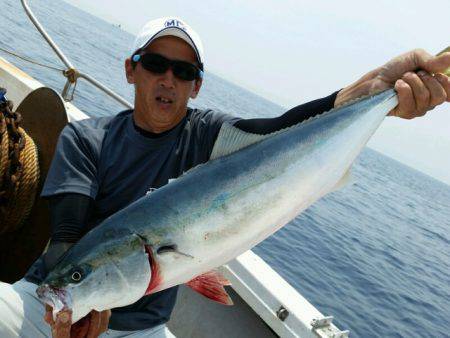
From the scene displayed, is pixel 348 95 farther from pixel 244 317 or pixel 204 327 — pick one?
pixel 204 327

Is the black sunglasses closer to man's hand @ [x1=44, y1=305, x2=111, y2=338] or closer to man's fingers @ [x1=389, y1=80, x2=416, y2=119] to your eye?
man's fingers @ [x1=389, y1=80, x2=416, y2=119]

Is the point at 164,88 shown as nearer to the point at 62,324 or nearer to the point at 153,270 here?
the point at 153,270

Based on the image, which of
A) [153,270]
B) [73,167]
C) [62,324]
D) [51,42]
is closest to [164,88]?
[73,167]

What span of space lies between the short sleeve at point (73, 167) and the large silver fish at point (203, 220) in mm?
677

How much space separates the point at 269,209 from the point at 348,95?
1087 mm

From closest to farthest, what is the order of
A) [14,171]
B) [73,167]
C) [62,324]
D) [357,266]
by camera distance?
1. [62,324]
2. [73,167]
3. [14,171]
4. [357,266]

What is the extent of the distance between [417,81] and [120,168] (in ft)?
6.43

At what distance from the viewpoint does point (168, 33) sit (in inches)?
120

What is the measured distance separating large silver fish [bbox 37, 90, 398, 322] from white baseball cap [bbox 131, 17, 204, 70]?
998mm

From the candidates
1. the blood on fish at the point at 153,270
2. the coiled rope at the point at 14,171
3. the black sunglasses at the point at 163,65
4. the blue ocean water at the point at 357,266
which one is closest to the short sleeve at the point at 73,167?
the black sunglasses at the point at 163,65

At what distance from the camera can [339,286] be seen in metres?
13.3

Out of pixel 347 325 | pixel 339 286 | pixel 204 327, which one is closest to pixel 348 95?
pixel 204 327

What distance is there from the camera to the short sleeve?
284cm

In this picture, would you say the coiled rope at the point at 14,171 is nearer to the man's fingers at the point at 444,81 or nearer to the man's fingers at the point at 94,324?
the man's fingers at the point at 94,324
